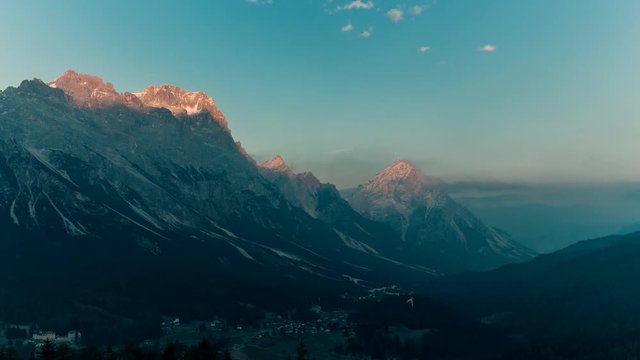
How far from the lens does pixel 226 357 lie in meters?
194

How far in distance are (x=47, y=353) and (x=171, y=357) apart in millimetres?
37678

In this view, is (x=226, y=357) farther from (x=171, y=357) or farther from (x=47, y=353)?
(x=47, y=353)

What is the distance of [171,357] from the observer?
196 meters

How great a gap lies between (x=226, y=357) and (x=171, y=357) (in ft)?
57.5

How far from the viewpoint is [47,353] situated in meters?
172

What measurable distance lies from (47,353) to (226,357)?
5066 cm

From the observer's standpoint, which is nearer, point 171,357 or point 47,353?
point 47,353

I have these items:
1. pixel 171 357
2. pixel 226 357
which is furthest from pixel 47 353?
pixel 226 357

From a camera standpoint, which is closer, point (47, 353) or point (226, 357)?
point (47, 353)
